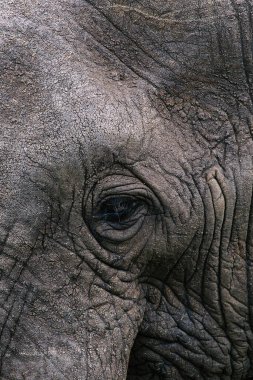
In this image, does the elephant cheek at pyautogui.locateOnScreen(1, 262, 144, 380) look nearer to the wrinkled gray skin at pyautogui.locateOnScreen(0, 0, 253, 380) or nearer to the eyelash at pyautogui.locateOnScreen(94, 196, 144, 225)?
the wrinkled gray skin at pyautogui.locateOnScreen(0, 0, 253, 380)

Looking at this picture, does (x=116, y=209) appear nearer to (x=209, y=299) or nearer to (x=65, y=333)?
(x=65, y=333)

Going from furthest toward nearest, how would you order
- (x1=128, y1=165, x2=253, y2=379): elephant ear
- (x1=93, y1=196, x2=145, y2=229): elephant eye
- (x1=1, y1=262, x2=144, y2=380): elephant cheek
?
(x1=128, y1=165, x2=253, y2=379): elephant ear < (x1=93, y1=196, x2=145, y2=229): elephant eye < (x1=1, y1=262, x2=144, y2=380): elephant cheek

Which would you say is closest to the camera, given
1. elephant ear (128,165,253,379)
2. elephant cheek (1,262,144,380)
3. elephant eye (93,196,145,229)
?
elephant cheek (1,262,144,380)

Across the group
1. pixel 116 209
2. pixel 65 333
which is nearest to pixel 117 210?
pixel 116 209

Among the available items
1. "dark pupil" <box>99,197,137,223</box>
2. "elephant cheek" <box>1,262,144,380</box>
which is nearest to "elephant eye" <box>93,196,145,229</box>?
"dark pupil" <box>99,197,137,223</box>

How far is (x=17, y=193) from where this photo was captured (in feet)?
13.7

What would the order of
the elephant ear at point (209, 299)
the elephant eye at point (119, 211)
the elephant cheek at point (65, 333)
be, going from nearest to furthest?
the elephant cheek at point (65, 333), the elephant eye at point (119, 211), the elephant ear at point (209, 299)

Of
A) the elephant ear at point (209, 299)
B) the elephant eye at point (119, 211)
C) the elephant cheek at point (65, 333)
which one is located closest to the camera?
the elephant cheek at point (65, 333)

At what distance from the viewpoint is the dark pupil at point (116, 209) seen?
443 centimetres

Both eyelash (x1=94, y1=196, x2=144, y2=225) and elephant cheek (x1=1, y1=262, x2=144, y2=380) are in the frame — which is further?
eyelash (x1=94, y1=196, x2=144, y2=225)

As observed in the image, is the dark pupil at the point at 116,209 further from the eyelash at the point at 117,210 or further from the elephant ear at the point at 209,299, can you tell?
the elephant ear at the point at 209,299

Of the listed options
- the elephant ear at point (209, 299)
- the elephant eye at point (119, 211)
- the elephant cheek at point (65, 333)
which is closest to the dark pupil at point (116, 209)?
the elephant eye at point (119, 211)

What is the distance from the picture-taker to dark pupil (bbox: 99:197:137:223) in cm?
443

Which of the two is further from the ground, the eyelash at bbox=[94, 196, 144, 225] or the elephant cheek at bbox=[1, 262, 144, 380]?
the eyelash at bbox=[94, 196, 144, 225]
